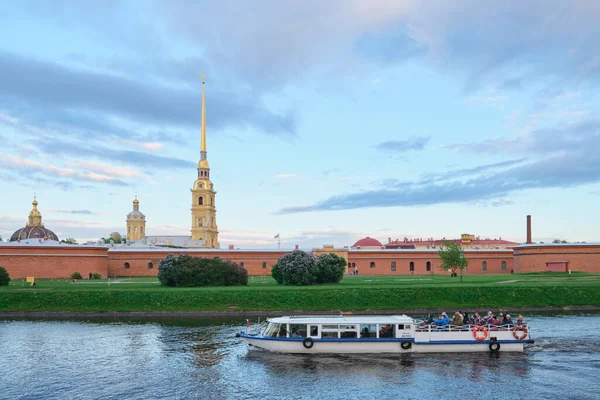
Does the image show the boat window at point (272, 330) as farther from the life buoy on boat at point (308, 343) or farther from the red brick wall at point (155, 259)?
the red brick wall at point (155, 259)

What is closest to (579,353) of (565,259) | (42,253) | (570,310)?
(570,310)

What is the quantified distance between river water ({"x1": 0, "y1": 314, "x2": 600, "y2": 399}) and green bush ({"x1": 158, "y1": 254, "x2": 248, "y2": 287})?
74.9 ft

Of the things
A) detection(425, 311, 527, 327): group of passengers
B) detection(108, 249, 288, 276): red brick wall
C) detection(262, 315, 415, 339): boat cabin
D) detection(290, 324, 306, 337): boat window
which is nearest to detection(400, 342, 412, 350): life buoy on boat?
detection(262, 315, 415, 339): boat cabin

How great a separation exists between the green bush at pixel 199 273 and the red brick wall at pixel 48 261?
70.3ft

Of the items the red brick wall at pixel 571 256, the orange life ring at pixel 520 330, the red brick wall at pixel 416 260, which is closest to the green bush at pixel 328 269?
the red brick wall at pixel 416 260

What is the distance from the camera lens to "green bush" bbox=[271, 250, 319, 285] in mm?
61156

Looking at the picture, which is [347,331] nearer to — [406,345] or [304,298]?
[406,345]

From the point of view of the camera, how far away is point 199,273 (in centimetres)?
5984

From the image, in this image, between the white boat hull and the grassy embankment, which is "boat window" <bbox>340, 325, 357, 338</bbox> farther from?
the grassy embankment

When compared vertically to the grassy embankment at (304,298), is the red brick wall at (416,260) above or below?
above

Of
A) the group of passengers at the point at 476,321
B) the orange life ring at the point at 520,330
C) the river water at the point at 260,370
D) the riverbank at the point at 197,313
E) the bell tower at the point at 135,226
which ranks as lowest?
the river water at the point at 260,370

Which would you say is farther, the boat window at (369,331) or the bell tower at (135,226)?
the bell tower at (135,226)

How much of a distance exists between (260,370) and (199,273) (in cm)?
3369

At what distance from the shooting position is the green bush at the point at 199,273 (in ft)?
195
